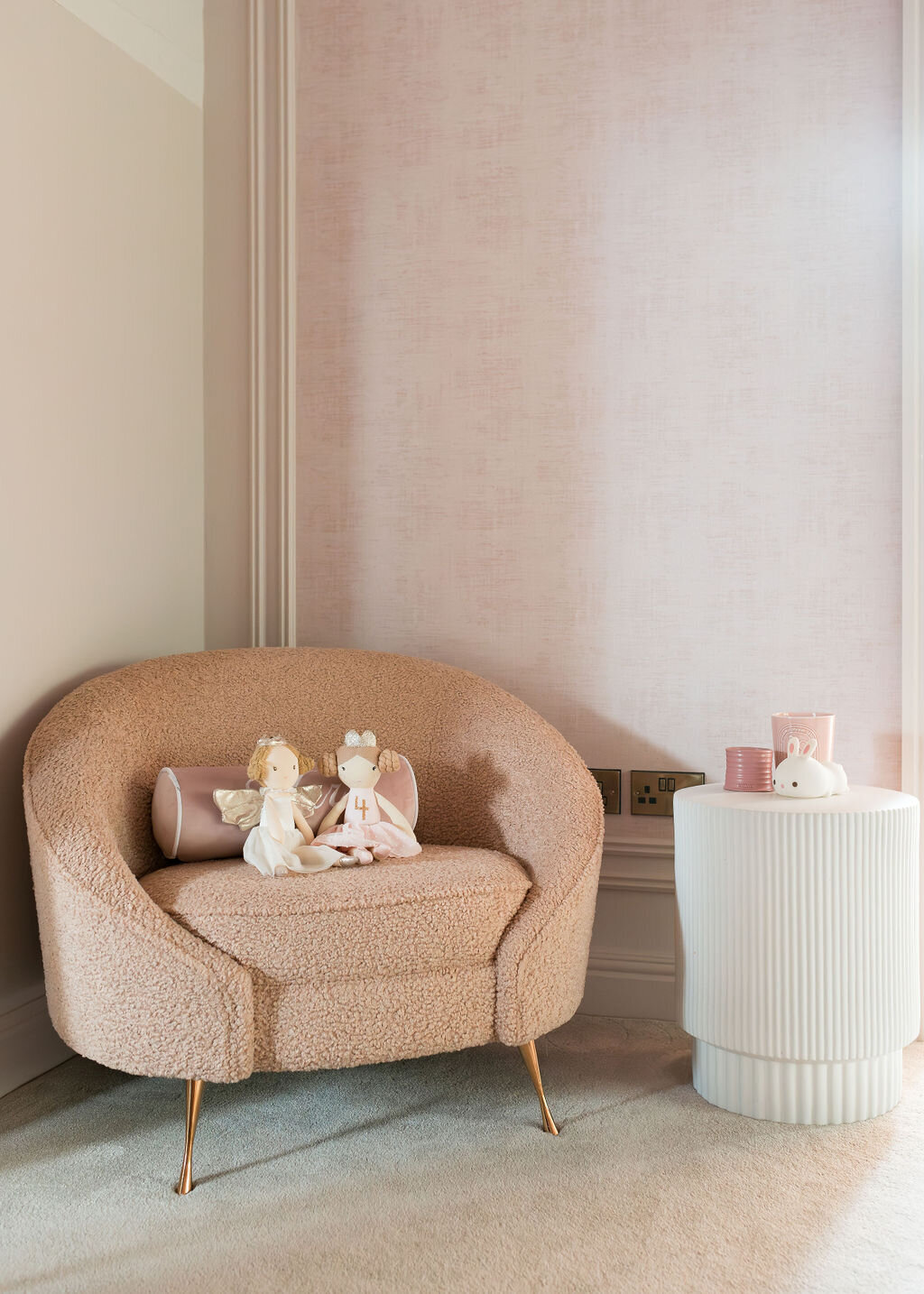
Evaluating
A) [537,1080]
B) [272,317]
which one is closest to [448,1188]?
[537,1080]

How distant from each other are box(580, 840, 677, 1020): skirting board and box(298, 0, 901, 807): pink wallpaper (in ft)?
0.25

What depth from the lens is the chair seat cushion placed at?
1.55m

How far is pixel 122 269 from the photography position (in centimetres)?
223

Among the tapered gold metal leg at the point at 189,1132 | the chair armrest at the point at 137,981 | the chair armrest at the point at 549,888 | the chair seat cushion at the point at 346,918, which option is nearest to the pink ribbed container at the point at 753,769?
the chair armrest at the point at 549,888

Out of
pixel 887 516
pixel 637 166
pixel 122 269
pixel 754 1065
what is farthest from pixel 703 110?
pixel 754 1065

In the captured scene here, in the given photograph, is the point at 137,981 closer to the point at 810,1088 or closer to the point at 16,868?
the point at 16,868

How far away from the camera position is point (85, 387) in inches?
82.8

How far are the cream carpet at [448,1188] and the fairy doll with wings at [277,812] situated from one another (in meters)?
0.45

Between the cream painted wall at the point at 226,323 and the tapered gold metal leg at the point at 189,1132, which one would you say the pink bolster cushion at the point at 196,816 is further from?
the cream painted wall at the point at 226,323

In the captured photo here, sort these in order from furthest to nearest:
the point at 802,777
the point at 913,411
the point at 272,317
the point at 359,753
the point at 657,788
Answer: the point at 272,317 < the point at 657,788 < the point at 913,411 < the point at 359,753 < the point at 802,777

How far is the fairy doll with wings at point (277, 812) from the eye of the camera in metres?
1.76

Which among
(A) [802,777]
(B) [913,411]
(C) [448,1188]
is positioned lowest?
(C) [448,1188]

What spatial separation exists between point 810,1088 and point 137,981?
3.66 feet

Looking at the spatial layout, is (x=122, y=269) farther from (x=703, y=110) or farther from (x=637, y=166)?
(x=703, y=110)
